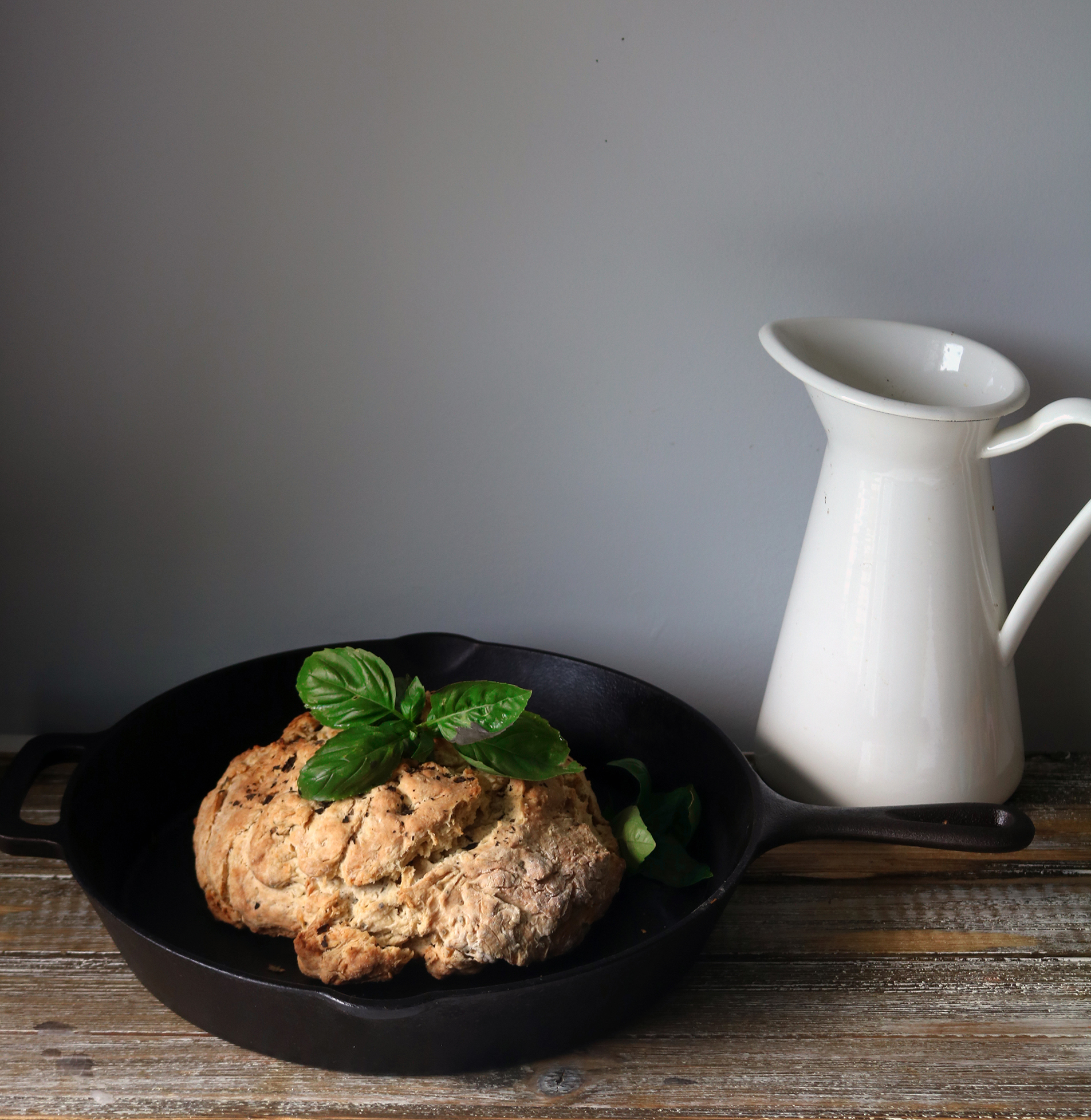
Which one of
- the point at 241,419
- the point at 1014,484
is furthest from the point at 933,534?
the point at 241,419

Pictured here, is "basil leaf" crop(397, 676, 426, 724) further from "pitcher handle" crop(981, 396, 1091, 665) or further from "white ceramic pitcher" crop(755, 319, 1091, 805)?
"pitcher handle" crop(981, 396, 1091, 665)

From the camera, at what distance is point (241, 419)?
100 centimetres

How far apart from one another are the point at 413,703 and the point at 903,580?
0.43 meters

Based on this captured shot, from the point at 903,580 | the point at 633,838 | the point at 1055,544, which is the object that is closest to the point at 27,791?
the point at 633,838

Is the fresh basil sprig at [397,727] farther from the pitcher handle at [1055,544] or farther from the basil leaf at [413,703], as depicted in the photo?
the pitcher handle at [1055,544]

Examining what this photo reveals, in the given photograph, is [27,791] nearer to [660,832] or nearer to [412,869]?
[412,869]

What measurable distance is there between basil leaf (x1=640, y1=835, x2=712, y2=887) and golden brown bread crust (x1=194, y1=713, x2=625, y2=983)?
0.16ft

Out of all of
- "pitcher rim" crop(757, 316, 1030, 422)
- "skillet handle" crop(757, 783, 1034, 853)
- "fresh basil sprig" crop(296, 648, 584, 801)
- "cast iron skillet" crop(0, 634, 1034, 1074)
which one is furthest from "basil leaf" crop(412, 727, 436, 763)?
"pitcher rim" crop(757, 316, 1030, 422)

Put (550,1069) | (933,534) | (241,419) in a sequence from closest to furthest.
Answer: (550,1069), (933,534), (241,419)

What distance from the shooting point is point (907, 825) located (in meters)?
0.73

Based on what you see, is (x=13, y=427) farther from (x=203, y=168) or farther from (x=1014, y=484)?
(x=1014, y=484)

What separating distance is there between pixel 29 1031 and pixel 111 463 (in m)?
0.54

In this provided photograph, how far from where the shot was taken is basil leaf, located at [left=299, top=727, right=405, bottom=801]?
0.72 m

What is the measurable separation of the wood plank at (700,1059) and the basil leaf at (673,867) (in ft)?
0.23
